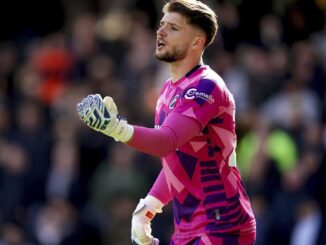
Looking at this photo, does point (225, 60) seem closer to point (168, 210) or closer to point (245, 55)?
point (245, 55)

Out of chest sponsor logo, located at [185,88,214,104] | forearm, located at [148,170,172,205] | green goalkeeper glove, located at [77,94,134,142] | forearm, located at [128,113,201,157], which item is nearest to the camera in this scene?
green goalkeeper glove, located at [77,94,134,142]

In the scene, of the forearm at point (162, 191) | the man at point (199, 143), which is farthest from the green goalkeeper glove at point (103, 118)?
the forearm at point (162, 191)

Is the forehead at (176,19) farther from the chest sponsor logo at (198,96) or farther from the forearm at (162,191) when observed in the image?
the forearm at (162,191)

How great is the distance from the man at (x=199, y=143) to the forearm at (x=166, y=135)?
0.01 m

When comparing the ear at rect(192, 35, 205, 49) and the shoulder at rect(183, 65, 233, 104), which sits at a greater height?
the ear at rect(192, 35, 205, 49)

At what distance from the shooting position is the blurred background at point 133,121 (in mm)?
11974

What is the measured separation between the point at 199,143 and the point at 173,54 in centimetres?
56

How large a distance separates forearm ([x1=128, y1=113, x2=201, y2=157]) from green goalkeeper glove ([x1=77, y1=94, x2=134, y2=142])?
65 mm

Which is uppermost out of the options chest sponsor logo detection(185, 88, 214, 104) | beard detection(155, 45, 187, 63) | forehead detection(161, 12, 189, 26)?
forehead detection(161, 12, 189, 26)

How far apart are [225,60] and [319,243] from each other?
328 cm

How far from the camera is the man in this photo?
674 cm

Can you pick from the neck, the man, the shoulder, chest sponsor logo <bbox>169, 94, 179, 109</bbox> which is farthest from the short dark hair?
chest sponsor logo <bbox>169, 94, 179, 109</bbox>

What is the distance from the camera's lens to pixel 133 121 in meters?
13.1

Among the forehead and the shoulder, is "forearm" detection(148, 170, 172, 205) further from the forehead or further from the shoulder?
the forehead
